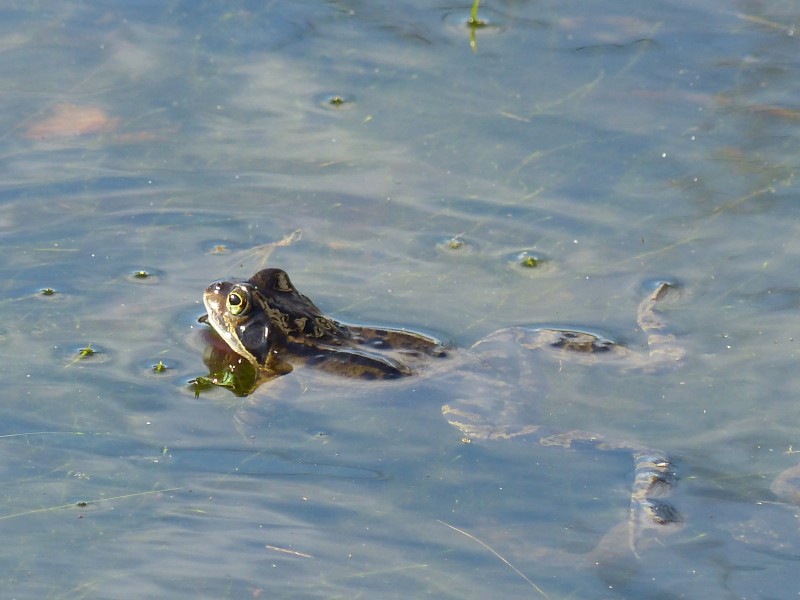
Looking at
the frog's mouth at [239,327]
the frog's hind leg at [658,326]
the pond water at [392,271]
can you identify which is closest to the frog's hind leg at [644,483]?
the pond water at [392,271]

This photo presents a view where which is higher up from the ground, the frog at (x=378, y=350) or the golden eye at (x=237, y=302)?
the golden eye at (x=237, y=302)

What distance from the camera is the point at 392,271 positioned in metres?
6.20

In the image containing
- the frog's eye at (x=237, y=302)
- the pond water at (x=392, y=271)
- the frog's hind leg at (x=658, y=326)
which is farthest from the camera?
the frog's hind leg at (x=658, y=326)

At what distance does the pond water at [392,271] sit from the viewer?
15.1ft

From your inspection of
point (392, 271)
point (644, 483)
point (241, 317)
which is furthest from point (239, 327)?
point (644, 483)

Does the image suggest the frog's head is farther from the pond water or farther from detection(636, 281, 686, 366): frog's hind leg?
Answer: detection(636, 281, 686, 366): frog's hind leg

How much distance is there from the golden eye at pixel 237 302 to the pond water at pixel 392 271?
1.20 ft

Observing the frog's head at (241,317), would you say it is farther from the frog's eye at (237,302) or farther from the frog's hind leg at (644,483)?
the frog's hind leg at (644,483)

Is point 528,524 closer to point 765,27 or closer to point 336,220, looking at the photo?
point 336,220

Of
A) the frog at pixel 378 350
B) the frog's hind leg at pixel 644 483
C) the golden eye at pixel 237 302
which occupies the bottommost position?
the frog's hind leg at pixel 644 483

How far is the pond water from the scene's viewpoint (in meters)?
4.61

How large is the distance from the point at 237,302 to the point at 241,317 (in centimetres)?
10

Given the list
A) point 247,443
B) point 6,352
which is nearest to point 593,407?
point 247,443

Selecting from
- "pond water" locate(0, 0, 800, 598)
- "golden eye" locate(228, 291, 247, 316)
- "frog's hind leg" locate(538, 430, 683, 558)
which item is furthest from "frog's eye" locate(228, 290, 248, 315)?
"frog's hind leg" locate(538, 430, 683, 558)
